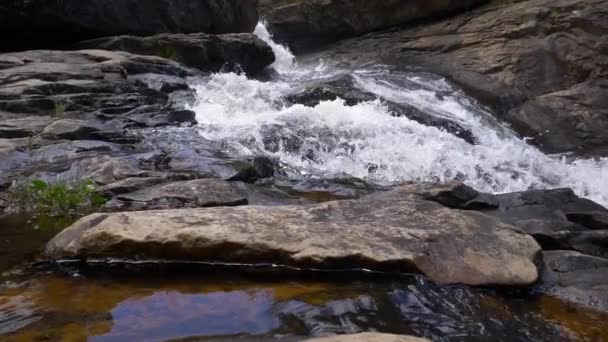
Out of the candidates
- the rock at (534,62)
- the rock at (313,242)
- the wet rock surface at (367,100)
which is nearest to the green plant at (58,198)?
the rock at (313,242)

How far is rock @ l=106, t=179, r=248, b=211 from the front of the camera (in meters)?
3.92

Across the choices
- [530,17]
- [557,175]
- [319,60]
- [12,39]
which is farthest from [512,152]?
[12,39]

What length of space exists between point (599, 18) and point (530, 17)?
1.15 m

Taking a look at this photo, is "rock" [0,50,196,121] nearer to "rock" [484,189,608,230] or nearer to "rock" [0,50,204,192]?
"rock" [0,50,204,192]

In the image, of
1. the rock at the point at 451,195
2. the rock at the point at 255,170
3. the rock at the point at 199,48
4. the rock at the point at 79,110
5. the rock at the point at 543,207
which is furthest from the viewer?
the rock at the point at 199,48

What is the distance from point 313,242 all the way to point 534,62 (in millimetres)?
9001

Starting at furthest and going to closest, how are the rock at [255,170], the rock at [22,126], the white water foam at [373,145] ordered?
the white water foam at [373,145]
the rock at [22,126]
the rock at [255,170]

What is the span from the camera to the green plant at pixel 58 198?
12.7 feet

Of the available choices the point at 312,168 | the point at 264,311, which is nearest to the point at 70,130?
Answer: the point at 312,168

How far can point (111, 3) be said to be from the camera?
9.45 metres

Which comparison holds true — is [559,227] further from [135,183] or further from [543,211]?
[135,183]

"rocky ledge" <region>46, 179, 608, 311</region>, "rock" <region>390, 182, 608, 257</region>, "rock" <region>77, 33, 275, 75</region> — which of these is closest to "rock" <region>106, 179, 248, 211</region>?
"rocky ledge" <region>46, 179, 608, 311</region>

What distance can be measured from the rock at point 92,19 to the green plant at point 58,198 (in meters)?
5.71

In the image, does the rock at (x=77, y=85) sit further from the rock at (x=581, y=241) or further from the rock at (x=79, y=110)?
the rock at (x=581, y=241)
